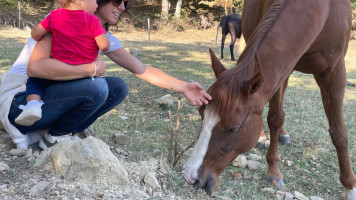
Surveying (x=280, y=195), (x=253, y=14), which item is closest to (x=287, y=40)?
(x=280, y=195)

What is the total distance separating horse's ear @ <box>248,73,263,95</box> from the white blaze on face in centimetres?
26

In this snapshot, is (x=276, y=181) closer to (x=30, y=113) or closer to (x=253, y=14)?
(x=253, y=14)

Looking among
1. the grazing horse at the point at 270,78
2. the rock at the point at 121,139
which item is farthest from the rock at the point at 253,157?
the rock at the point at 121,139

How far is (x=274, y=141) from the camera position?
10.6 ft

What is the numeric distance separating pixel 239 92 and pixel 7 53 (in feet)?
27.1

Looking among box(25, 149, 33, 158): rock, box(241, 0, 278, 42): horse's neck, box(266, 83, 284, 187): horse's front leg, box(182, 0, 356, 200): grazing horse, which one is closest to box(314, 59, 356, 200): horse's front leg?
box(182, 0, 356, 200): grazing horse

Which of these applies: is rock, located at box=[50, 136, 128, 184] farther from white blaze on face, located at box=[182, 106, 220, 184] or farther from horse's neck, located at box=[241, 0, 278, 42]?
horse's neck, located at box=[241, 0, 278, 42]

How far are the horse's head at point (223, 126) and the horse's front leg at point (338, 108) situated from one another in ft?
3.34

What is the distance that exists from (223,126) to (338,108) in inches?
54.3

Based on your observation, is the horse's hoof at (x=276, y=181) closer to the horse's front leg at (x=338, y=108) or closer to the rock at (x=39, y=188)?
the horse's front leg at (x=338, y=108)

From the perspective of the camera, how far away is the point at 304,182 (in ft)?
9.95

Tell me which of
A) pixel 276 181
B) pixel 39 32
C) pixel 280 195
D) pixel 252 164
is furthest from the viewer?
pixel 252 164

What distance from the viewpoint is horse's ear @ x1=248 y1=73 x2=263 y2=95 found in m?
1.98

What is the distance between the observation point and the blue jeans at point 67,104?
2.55 meters
